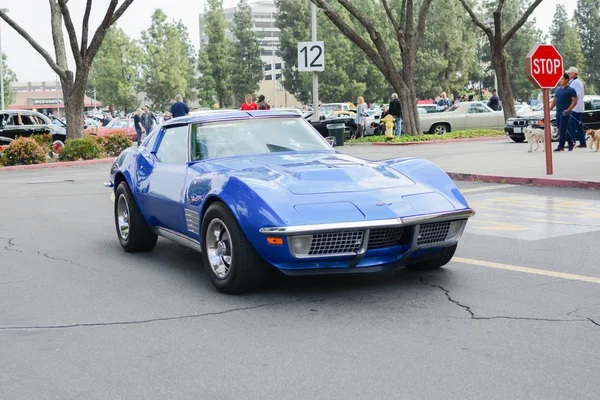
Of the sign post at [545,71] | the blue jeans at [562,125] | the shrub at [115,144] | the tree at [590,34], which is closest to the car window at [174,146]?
the sign post at [545,71]

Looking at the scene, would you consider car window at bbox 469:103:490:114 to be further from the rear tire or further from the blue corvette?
the rear tire

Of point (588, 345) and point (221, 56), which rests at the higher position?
point (221, 56)

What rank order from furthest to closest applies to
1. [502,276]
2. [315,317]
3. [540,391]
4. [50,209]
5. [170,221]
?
[50,209]
[170,221]
[502,276]
[315,317]
[540,391]

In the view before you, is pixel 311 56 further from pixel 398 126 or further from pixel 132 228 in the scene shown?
pixel 132 228

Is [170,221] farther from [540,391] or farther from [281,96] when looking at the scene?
[281,96]

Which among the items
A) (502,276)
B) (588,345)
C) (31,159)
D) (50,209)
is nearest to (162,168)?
(502,276)

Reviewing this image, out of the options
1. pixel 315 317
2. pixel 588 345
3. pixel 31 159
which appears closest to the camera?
pixel 588 345

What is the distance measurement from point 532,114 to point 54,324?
2210 cm

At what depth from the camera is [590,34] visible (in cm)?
9038

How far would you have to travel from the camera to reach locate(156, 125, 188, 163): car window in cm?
749

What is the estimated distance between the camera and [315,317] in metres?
5.50

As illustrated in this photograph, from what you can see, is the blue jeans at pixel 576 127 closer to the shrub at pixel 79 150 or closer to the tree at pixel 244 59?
the shrub at pixel 79 150

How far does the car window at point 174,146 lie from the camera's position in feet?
24.6

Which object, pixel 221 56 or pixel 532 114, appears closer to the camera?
pixel 532 114
